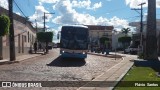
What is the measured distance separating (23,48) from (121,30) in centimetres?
9450

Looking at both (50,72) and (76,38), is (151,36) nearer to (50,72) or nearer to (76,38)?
(76,38)

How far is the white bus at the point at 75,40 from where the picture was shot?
3556cm

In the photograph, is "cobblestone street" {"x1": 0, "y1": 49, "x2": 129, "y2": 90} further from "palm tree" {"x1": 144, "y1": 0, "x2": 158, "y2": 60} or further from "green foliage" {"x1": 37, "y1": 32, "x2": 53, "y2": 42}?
"green foliage" {"x1": 37, "y1": 32, "x2": 53, "y2": 42}

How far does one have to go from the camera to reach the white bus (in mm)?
35562

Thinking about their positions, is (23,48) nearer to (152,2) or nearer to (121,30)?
(152,2)

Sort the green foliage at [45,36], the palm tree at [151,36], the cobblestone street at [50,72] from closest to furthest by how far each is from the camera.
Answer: the cobblestone street at [50,72], the palm tree at [151,36], the green foliage at [45,36]

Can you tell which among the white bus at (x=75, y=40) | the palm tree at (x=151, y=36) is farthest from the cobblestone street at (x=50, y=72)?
the palm tree at (x=151, y=36)

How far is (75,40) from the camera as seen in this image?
35.5 m

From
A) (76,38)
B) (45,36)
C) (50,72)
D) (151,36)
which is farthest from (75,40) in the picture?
(45,36)

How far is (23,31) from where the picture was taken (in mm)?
59812

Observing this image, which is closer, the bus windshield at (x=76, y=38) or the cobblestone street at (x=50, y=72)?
the cobblestone street at (x=50, y=72)

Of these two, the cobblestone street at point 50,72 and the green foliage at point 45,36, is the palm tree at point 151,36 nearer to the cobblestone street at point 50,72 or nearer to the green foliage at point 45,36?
the cobblestone street at point 50,72

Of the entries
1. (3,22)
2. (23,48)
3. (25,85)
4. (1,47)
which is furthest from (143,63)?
(23,48)

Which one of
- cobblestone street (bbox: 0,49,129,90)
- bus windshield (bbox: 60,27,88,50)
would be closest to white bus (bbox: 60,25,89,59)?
bus windshield (bbox: 60,27,88,50)
